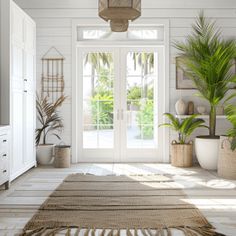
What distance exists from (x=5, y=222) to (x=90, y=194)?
3.79 feet

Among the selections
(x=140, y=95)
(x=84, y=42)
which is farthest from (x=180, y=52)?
(x=84, y=42)

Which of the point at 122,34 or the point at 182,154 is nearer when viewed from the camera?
the point at 182,154

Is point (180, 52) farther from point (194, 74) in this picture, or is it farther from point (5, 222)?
point (5, 222)

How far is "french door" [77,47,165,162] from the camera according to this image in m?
6.42

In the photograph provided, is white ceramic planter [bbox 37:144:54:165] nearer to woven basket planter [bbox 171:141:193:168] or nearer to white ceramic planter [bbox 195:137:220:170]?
woven basket planter [bbox 171:141:193:168]

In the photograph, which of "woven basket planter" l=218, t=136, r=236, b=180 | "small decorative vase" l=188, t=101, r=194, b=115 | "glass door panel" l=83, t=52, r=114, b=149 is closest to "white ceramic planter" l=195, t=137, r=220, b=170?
"woven basket planter" l=218, t=136, r=236, b=180

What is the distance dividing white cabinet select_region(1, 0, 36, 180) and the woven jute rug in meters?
0.83

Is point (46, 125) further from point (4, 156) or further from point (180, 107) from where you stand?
point (180, 107)

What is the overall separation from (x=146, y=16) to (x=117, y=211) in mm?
3921

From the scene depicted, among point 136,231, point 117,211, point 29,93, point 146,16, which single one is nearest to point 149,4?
point 146,16

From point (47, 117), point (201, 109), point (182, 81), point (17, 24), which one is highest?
point (17, 24)

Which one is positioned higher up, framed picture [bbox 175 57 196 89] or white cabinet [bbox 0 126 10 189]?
framed picture [bbox 175 57 196 89]

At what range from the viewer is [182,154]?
19.2 feet

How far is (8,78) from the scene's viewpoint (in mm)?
4434
